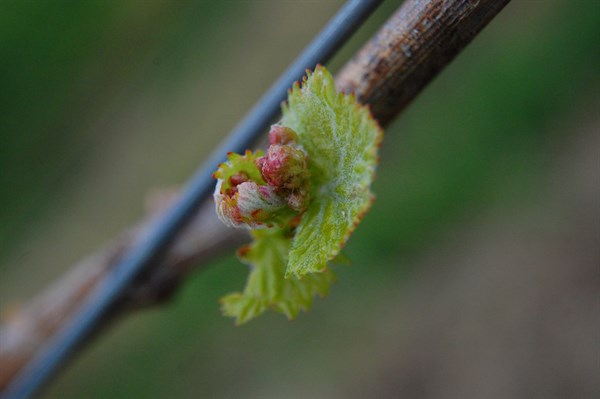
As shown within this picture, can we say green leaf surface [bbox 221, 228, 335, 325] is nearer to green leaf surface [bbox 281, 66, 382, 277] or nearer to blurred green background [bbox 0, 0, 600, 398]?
green leaf surface [bbox 281, 66, 382, 277]

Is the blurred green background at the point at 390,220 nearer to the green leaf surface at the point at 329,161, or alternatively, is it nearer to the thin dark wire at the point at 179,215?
the thin dark wire at the point at 179,215

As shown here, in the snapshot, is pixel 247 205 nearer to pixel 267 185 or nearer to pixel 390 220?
pixel 267 185

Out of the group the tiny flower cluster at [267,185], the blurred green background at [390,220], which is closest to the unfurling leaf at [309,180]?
the tiny flower cluster at [267,185]

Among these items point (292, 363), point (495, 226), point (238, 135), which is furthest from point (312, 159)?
point (292, 363)

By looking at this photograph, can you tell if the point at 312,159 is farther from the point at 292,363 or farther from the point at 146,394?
the point at 146,394

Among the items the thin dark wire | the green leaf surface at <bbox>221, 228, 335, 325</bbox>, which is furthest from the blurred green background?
the green leaf surface at <bbox>221, 228, 335, 325</bbox>
